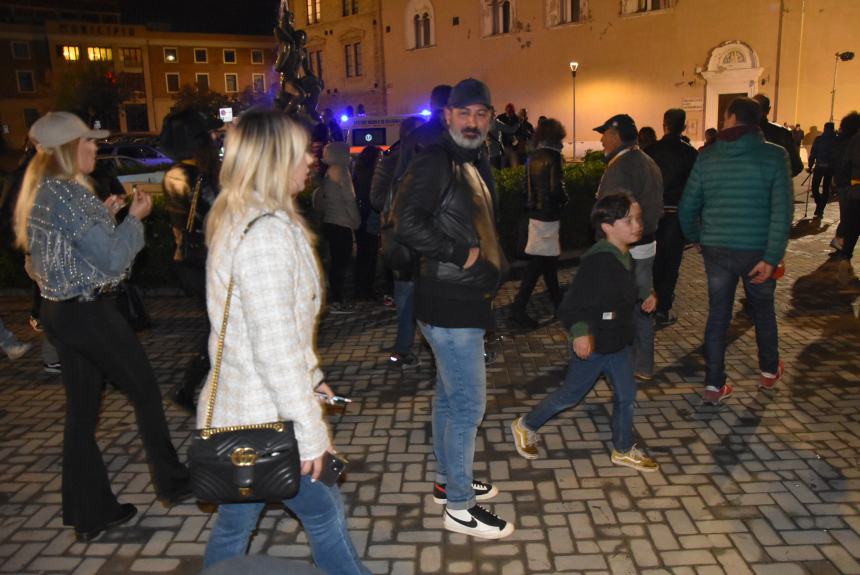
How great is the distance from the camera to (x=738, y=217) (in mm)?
4777

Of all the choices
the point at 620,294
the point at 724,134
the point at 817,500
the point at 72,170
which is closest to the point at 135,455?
the point at 72,170

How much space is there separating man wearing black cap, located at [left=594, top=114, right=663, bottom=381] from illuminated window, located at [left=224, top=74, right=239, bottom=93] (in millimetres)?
70465

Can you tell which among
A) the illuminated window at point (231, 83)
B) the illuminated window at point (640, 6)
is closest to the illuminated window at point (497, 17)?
the illuminated window at point (640, 6)

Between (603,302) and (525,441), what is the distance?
1.08 meters

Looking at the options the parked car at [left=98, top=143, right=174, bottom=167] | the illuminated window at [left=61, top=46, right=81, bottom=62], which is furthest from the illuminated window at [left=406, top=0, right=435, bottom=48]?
the illuminated window at [left=61, top=46, right=81, bottom=62]

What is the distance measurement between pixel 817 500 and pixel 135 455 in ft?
13.5

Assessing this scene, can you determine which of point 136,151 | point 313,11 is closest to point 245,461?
point 136,151

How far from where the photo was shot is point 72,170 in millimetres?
3328

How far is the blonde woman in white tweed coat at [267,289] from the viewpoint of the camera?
214 centimetres

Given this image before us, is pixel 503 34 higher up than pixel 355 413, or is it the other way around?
pixel 503 34

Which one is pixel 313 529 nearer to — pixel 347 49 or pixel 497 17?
pixel 497 17

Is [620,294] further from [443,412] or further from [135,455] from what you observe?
[135,455]

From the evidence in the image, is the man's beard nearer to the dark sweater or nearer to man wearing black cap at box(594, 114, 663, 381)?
the dark sweater

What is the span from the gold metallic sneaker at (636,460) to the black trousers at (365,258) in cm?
474
